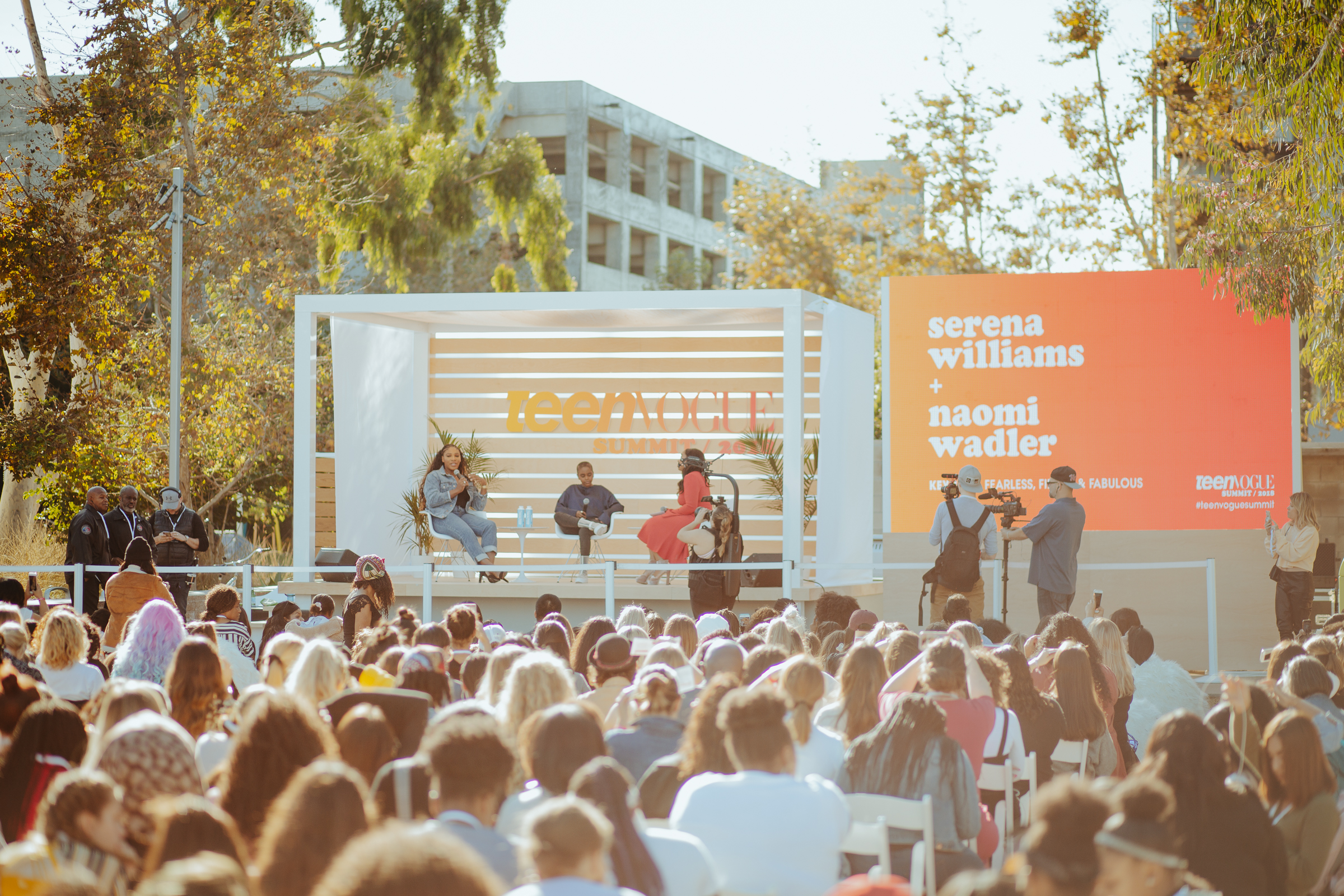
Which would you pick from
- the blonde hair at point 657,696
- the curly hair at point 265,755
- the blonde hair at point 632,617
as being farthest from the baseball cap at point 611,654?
the curly hair at point 265,755

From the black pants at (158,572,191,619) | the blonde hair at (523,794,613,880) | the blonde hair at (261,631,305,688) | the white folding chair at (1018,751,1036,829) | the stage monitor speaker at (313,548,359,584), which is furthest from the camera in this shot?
the stage monitor speaker at (313,548,359,584)

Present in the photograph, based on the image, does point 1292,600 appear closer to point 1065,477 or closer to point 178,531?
point 1065,477

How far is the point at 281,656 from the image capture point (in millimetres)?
5980

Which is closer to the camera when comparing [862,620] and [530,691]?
[530,691]

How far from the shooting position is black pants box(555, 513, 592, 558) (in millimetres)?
12992

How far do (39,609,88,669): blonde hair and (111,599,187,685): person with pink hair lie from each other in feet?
0.67

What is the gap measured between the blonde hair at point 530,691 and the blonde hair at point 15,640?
293 cm

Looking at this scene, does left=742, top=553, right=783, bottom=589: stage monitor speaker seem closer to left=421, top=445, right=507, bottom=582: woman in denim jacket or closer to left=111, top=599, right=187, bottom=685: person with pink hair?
left=421, top=445, right=507, bottom=582: woman in denim jacket

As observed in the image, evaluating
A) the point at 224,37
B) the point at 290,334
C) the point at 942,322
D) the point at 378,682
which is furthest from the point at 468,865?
the point at 290,334

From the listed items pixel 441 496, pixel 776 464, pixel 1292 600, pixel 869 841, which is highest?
pixel 776 464

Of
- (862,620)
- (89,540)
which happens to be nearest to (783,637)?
(862,620)

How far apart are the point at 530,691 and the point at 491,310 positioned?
9344mm

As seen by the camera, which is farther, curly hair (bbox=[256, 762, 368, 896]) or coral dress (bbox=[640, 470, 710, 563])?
coral dress (bbox=[640, 470, 710, 563])

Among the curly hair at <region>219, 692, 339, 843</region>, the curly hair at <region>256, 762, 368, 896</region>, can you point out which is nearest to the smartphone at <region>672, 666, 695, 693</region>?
the curly hair at <region>219, 692, 339, 843</region>
